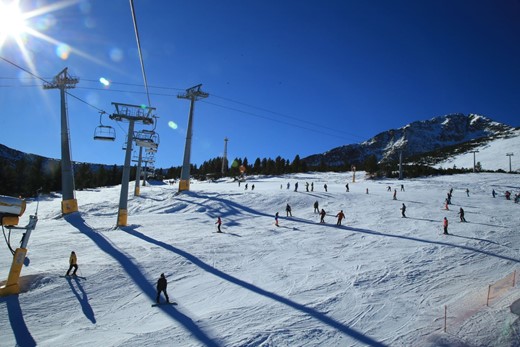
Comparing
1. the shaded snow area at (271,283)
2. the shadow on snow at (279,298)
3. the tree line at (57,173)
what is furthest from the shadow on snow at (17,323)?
the tree line at (57,173)

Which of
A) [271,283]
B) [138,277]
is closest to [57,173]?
[138,277]

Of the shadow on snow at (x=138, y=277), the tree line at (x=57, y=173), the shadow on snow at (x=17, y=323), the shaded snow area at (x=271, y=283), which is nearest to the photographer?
the shadow on snow at (x=17, y=323)

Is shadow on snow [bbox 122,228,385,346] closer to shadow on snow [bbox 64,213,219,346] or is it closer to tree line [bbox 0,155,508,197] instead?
shadow on snow [bbox 64,213,219,346]

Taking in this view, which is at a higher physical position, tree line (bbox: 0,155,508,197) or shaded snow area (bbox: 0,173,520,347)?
tree line (bbox: 0,155,508,197)

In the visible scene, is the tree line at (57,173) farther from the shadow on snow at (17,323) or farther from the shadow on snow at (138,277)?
the shadow on snow at (17,323)

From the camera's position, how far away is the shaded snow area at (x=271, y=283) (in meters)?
9.31

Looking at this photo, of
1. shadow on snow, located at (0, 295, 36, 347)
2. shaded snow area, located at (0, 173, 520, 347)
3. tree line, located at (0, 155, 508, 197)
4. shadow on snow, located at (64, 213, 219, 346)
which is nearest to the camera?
shadow on snow, located at (0, 295, 36, 347)

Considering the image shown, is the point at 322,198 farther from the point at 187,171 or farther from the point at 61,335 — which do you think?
the point at 61,335

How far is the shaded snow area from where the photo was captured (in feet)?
30.6

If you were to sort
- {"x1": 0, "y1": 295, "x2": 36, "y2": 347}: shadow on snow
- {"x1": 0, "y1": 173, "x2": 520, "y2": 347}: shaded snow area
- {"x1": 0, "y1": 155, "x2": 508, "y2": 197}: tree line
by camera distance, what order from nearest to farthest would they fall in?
1. {"x1": 0, "y1": 295, "x2": 36, "y2": 347}: shadow on snow
2. {"x1": 0, "y1": 173, "x2": 520, "y2": 347}: shaded snow area
3. {"x1": 0, "y1": 155, "x2": 508, "y2": 197}: tree line

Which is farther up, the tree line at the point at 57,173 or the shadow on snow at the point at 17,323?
the tree line at the point at 57,173

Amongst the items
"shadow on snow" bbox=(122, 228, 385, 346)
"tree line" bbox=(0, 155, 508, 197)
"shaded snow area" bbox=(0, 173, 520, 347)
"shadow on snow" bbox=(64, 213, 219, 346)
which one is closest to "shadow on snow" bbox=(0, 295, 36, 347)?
"shaded snow area" bbox=(0, 173, 520, 347)

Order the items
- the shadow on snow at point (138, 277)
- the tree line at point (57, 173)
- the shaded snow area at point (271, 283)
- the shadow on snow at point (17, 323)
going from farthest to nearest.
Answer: the tree line at point (57, 173)
the shaded snow area at point (271, 283)
the shadow on snow at point (138, 277)
the shadow on snow at point (17, 323)

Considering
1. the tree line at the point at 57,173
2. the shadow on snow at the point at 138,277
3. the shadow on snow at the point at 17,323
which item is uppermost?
the tree line at the point at 57,173
